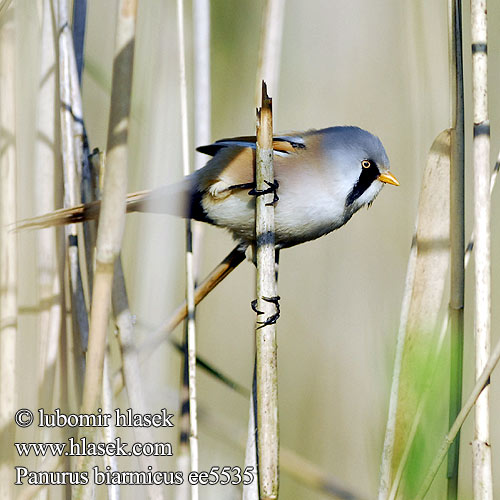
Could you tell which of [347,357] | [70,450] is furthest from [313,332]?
[70,450]

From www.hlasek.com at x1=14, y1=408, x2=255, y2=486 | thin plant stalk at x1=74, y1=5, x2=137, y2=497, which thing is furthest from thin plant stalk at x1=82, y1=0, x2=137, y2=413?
www.hlasek.com at x1=14, y1=408, x2=255, y2=486

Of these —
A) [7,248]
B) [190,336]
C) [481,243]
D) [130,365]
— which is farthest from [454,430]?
[7,248]

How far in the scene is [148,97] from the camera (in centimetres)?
185

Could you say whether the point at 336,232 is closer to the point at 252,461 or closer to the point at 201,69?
the point at 201,69

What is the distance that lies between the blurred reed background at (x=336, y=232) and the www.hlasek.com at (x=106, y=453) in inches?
12.5

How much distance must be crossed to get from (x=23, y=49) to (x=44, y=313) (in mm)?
790

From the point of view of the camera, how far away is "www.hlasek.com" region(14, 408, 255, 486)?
52.7 inches

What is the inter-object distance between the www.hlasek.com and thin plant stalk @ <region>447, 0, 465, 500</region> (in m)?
0.45

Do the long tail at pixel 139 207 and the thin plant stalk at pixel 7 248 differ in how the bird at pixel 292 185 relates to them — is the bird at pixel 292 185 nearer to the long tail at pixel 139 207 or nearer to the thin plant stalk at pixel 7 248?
the long tail at pixel 139 207

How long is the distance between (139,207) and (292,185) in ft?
1.38

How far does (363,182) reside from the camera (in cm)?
176

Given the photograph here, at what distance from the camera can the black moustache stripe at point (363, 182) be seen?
173 cm

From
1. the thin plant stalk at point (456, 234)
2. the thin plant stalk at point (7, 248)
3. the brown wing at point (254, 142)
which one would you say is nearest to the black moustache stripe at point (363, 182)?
the brown wing at point (254, 142)

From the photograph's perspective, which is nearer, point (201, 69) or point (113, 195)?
point (113, 195)
